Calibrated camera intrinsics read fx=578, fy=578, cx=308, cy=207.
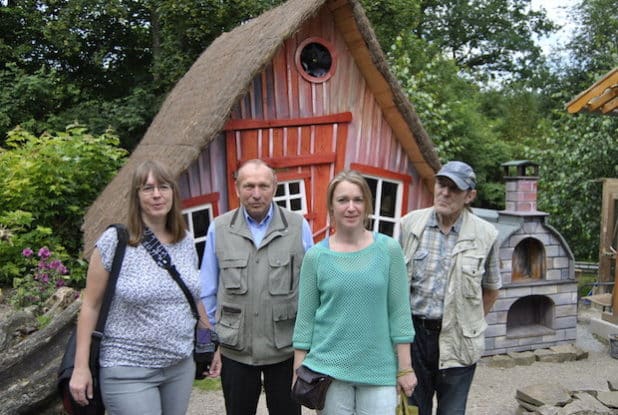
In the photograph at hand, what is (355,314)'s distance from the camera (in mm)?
2492

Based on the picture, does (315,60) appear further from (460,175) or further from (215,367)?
(215,367)

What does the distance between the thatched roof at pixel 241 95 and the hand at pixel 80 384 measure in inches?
121

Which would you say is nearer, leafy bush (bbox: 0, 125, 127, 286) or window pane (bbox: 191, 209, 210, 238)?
window pane (bbox: 191, 209, 210, 238)

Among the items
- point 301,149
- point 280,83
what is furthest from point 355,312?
point 280,83

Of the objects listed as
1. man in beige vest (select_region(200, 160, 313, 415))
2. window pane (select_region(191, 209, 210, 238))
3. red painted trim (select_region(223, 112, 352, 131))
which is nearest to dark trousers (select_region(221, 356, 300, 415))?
man in beige vest (select_region(200, 160, 313, 415))

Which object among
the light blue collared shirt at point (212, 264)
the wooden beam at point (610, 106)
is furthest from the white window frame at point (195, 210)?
the wooden beam at point (610, 106)

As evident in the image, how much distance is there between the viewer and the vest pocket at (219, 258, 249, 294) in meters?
2.96

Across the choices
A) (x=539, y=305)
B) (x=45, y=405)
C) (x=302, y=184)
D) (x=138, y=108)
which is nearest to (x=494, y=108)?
(x=138, y=108)

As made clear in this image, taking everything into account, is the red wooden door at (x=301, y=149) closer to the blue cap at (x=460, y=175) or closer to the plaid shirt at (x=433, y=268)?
the plaid shirt at (x=433, y=268)

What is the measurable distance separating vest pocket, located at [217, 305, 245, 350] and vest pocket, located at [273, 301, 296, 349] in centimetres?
18

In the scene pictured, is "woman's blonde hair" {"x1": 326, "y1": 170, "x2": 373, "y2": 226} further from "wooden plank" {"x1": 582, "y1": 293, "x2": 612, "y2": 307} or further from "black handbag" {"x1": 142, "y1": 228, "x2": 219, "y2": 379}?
"wooden plank" {"x1": 582, "y1": 293, "x2": 612, "y2": 307}

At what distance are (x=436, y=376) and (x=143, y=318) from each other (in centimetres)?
161

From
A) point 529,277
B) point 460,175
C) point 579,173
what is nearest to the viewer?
point 460,175

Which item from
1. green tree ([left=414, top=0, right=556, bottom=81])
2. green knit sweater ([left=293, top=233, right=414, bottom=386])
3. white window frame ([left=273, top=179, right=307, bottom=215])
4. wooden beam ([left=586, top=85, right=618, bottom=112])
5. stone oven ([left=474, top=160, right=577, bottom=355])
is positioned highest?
green tree ([left=414, top=0, right=556, bottom=81])
